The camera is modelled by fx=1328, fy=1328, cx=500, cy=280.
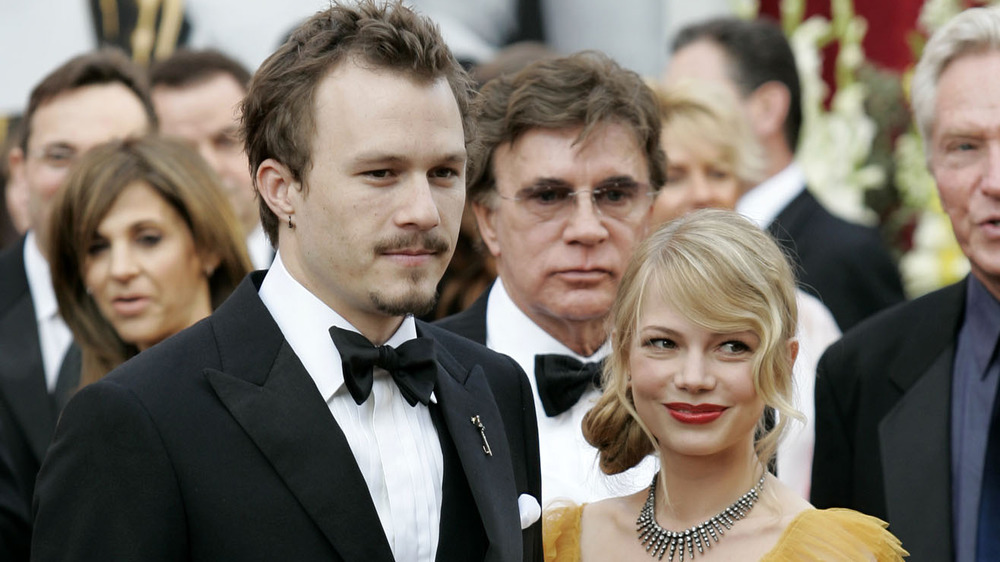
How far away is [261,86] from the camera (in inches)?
115

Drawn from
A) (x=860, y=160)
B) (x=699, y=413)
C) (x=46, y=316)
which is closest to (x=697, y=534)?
(x=699, y=413)

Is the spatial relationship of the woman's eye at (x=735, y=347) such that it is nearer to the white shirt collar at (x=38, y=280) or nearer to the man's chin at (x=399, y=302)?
the man's chin at (x=399, y=302)

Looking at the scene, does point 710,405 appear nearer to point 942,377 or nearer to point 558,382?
point 558,382

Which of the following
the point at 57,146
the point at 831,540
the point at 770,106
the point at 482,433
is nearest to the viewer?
the point at 482,433

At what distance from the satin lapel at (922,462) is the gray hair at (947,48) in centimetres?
74

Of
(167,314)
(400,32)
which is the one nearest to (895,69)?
(167,314)

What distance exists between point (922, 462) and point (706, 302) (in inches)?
45.2

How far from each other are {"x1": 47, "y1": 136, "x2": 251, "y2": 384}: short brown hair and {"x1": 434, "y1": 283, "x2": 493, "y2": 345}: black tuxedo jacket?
3.18 ft

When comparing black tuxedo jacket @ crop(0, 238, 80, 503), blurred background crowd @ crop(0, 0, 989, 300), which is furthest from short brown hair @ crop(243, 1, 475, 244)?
blurred background crowd @ crop(0, 0, 989, 300)

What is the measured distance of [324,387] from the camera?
108 inches

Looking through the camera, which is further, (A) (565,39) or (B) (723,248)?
(A) (565,39)

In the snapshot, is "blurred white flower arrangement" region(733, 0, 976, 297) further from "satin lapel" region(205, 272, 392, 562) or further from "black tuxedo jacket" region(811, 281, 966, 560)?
"satin lapel" region(205, 272, 392, 562)

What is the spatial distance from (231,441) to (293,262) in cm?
44

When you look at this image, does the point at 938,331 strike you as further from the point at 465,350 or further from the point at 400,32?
the point at 400,32
